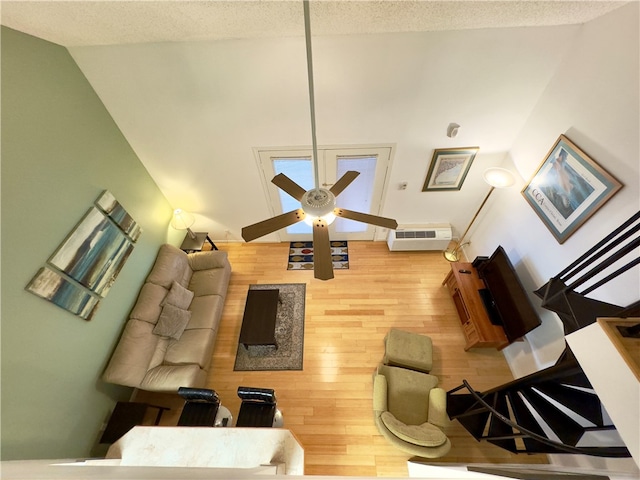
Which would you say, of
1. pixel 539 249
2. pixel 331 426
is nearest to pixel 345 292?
pixel 331 426

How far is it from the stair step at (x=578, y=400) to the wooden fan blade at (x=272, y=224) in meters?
2.21

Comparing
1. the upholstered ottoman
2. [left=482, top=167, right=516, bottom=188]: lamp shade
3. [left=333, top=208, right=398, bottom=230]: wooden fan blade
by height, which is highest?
[left=482, top=167, right=516, bottom=188]: lamp shade

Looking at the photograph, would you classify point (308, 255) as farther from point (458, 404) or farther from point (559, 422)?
point (559, 422)

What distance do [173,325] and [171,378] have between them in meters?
0.62

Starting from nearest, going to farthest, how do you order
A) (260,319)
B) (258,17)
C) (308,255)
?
(258,17)
(260,319)
(308,255)

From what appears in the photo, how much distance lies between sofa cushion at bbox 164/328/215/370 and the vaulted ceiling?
7.03ft

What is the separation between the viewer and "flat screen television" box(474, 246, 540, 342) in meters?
2.58

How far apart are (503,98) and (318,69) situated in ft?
6.58

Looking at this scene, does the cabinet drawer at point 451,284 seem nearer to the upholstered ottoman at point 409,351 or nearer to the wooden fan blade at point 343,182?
the upholstered ottoman at point 409,351

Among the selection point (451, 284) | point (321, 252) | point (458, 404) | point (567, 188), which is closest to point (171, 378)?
point (321, 252)

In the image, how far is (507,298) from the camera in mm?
2830

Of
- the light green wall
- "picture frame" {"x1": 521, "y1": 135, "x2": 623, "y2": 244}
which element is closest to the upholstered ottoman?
"picture frame" {"x1": 521, "y1": 135, "x2": 623, "y2": 244}

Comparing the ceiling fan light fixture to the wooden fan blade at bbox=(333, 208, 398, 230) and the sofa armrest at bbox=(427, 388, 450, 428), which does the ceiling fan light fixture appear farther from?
the sofa armrest at bbox=(427, 388, 450, 428)

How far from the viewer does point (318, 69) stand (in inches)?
97.0
